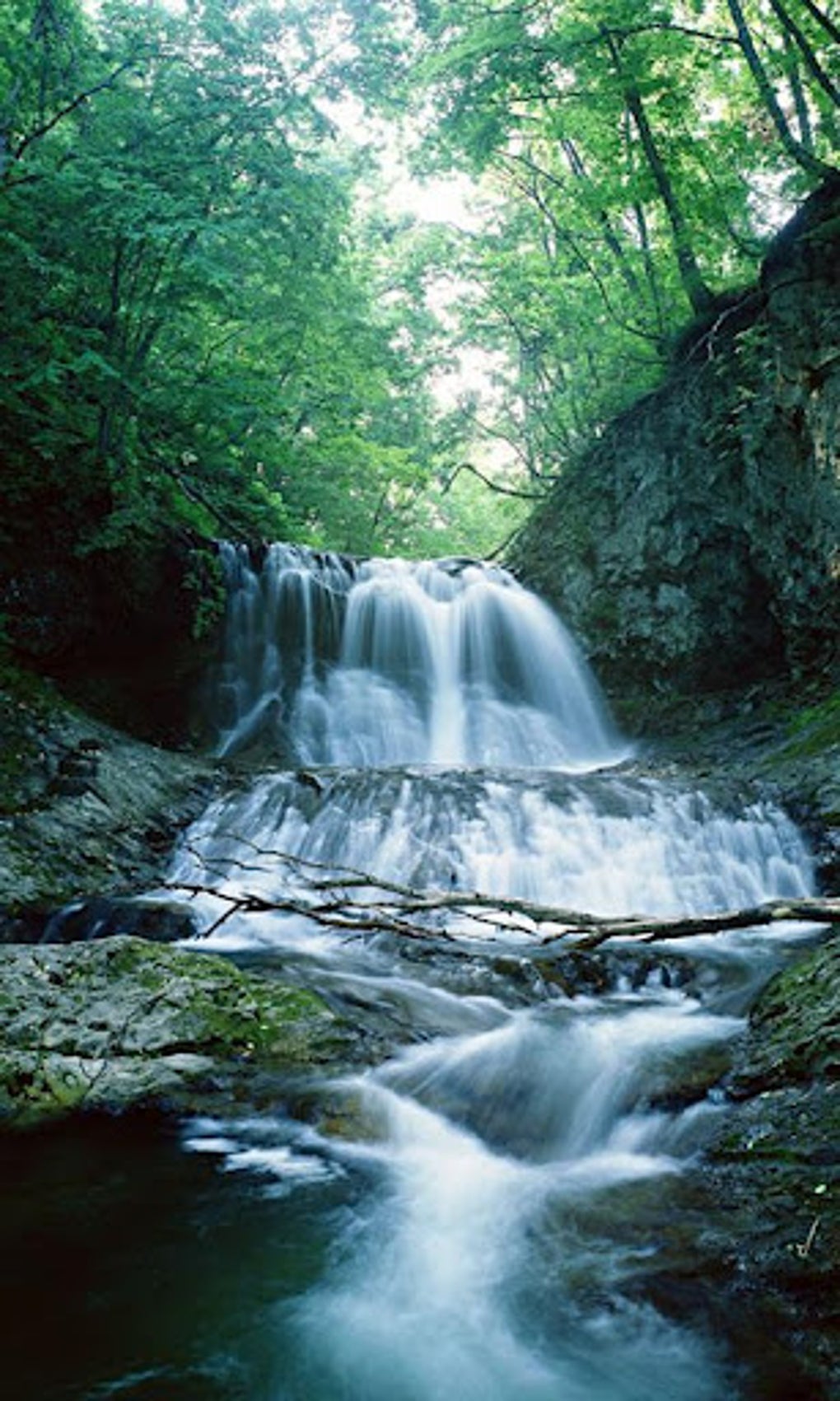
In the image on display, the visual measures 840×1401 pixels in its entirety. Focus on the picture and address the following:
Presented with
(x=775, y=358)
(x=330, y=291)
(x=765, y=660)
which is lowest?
(x=765, y=660)

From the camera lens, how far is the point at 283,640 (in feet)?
40.6

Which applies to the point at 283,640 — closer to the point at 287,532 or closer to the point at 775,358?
the point at 287,532

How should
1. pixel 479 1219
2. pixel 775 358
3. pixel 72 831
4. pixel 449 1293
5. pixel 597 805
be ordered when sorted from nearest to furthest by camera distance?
pixel 449 1293 → pixel 479 1219 → pixel 72 831 → pixel 597 805 → pixel 775 358

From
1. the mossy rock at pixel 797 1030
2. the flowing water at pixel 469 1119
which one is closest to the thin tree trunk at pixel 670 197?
the flowing water at pixel 469 1119

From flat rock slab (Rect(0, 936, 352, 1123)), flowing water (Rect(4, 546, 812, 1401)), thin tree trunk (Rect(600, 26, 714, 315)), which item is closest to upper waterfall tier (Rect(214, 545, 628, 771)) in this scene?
flowing water (Rect(4, 546, 812, 1401))

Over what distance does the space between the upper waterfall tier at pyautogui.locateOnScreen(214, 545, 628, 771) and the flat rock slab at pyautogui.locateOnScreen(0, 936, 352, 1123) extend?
648cm

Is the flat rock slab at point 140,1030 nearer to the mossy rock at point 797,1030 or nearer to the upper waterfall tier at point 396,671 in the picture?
the mossy rock at point 797,1030

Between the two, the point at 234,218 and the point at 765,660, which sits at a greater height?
the point at 234,218

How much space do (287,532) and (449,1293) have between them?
36.9ft

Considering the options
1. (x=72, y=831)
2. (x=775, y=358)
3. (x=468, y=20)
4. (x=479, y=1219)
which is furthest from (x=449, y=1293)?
(x=468, y=20)

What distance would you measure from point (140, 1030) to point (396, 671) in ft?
30.9

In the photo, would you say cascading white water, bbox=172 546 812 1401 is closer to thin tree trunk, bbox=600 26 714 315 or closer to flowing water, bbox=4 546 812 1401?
flowing water, bbox=4 546 812 1401

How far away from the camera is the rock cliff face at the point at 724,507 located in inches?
371

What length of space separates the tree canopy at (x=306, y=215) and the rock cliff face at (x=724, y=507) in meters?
0.84
